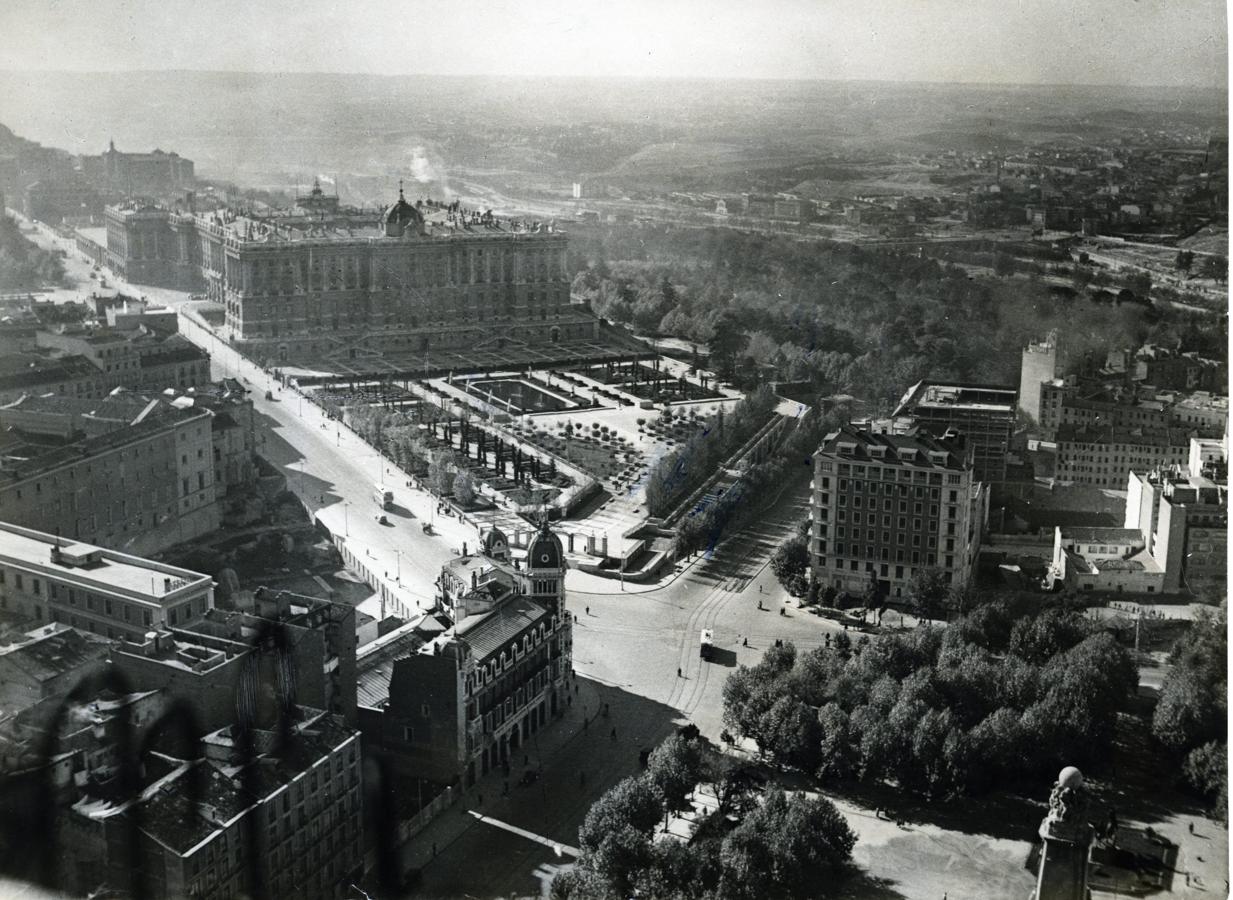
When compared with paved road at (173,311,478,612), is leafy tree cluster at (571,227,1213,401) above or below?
above

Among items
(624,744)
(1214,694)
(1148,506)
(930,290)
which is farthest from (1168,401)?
(930,290)

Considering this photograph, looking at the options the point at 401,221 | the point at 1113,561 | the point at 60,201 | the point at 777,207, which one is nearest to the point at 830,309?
the point at 777,207

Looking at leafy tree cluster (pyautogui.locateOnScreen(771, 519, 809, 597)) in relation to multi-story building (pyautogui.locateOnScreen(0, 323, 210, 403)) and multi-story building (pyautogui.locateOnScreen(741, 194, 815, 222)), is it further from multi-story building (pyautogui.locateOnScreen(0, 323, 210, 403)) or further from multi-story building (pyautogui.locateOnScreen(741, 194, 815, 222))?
multi-story building (pyautogui.locateOnScreen(741, 194, 815, 222))

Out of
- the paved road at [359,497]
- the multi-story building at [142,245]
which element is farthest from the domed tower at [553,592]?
the multi-story building at [142,245]

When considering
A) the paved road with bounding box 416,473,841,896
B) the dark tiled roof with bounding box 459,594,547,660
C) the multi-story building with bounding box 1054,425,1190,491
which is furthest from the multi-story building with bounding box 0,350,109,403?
the multi-story building with bounding box 1054,425,1190,491

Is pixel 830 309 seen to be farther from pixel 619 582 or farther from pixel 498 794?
pixel 498 794

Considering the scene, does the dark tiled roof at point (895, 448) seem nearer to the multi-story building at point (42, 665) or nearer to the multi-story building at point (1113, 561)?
the multi-story building at point (1113, 561)
